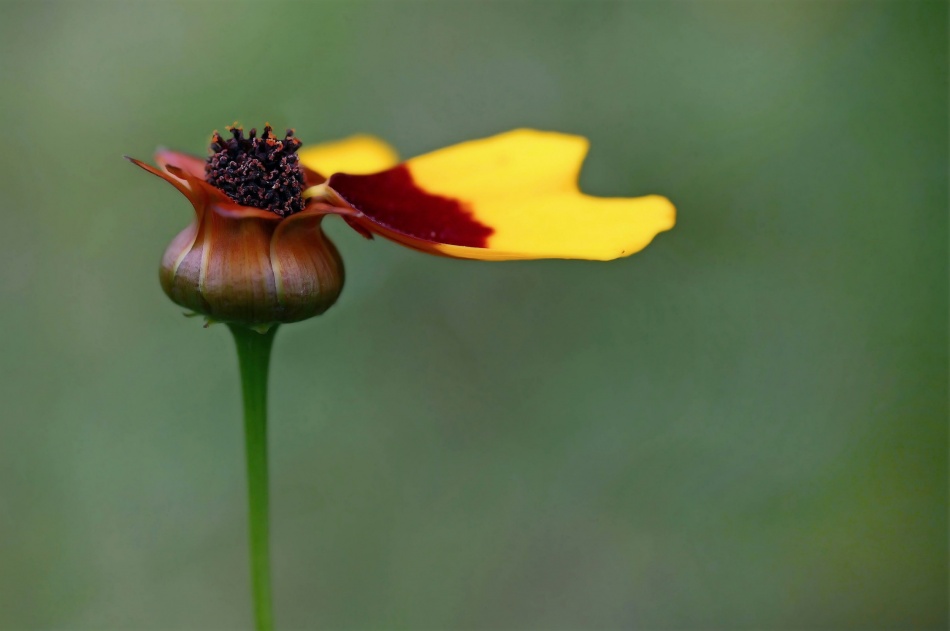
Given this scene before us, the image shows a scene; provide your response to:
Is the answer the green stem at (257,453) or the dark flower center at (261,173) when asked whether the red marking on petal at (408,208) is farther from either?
the green stem at (257,453)

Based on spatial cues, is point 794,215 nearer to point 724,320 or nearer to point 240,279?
point 724,320

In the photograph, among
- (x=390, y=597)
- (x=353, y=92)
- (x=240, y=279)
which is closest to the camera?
(x=240, y=279)

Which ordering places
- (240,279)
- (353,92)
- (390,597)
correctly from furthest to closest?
(353,92) → (390,597) → (240,279)

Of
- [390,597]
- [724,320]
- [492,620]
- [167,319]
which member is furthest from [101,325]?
[724,320]

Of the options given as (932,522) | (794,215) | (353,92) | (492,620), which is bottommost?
(492,620)

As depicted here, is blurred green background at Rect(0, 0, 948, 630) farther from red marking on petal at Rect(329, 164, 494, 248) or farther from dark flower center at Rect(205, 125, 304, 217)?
dark flower center at Rect(205, 125, 304, 217)

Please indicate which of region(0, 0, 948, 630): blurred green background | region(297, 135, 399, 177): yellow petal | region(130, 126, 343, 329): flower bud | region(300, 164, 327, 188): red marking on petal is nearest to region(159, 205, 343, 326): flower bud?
region(130, 126, 343, 329): flower bud

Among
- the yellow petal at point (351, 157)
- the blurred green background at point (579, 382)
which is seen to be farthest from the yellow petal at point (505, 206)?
the blurred green background at point (579, 382)
